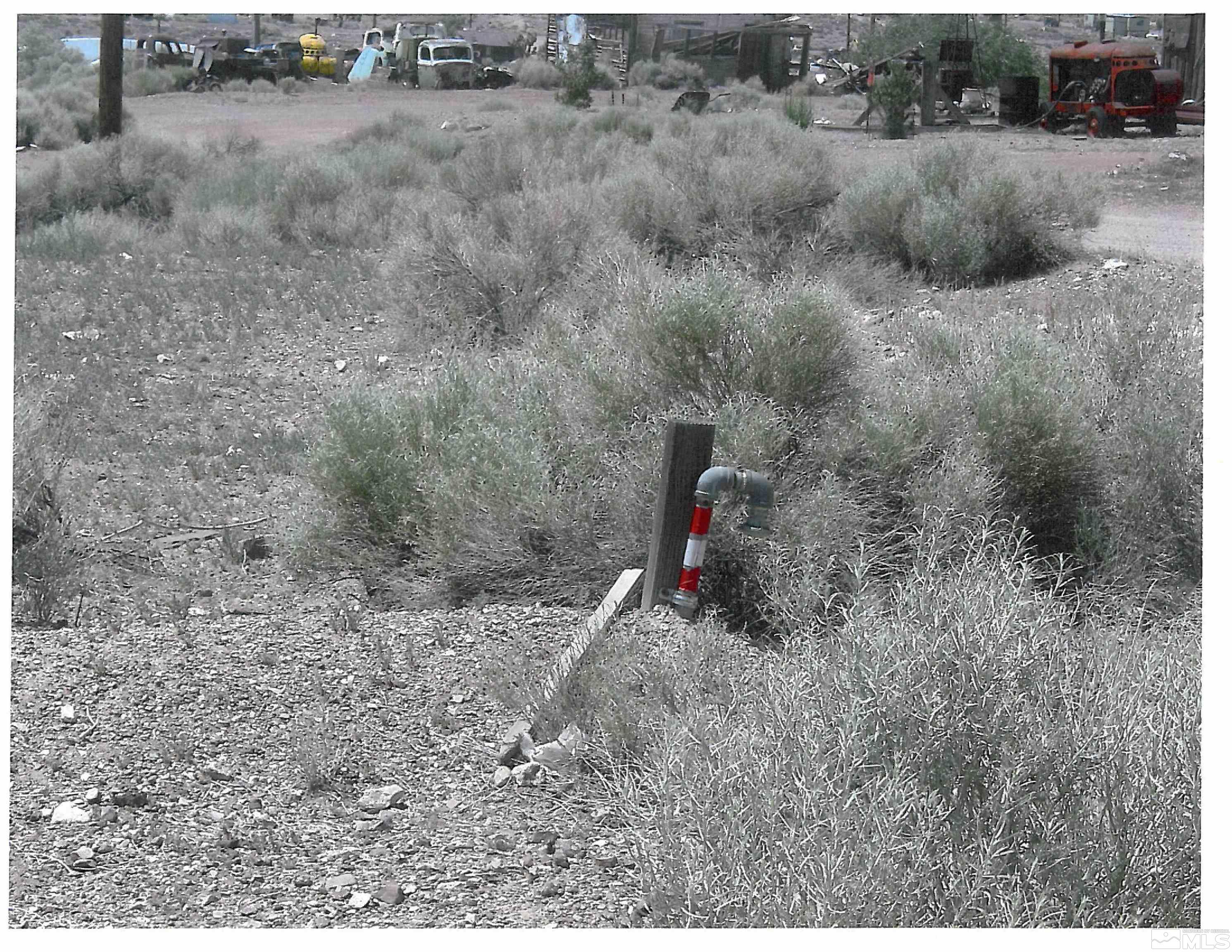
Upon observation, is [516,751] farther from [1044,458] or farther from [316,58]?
[316,58]

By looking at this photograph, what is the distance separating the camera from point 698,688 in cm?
382

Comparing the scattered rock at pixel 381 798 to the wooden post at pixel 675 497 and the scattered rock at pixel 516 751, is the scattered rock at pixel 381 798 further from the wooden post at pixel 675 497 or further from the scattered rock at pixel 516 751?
the wooden post at pixel 675 497

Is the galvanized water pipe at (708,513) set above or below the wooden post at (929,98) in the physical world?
below

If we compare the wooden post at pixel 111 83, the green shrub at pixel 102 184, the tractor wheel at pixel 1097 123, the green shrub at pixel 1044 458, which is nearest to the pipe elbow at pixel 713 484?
the green shrub at pixel 1044 458

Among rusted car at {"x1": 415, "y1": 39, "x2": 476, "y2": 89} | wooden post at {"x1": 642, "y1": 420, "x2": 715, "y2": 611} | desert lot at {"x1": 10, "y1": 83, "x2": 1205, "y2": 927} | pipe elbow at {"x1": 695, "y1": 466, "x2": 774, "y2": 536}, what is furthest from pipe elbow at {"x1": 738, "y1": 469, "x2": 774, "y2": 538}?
rusted car at {"x1": 415, "y1": 39, "x2": 476, "y2": 89}

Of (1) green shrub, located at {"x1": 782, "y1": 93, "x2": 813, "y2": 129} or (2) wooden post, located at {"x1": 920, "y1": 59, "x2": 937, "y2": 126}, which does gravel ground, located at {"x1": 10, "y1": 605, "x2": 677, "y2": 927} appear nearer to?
(1) green shrub, located at {"x1": 782, "y1": 93, "x2": 813, "y2": 129}

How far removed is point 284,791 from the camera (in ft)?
12.1

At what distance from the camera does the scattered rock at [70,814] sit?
3.51 m

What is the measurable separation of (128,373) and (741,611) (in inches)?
251

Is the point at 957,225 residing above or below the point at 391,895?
above

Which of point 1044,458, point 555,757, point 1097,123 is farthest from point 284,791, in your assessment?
point 1097,123

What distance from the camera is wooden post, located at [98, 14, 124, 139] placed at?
2044cm

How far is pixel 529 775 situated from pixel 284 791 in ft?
2.39

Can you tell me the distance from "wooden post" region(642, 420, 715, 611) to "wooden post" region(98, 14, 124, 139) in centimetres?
1868
